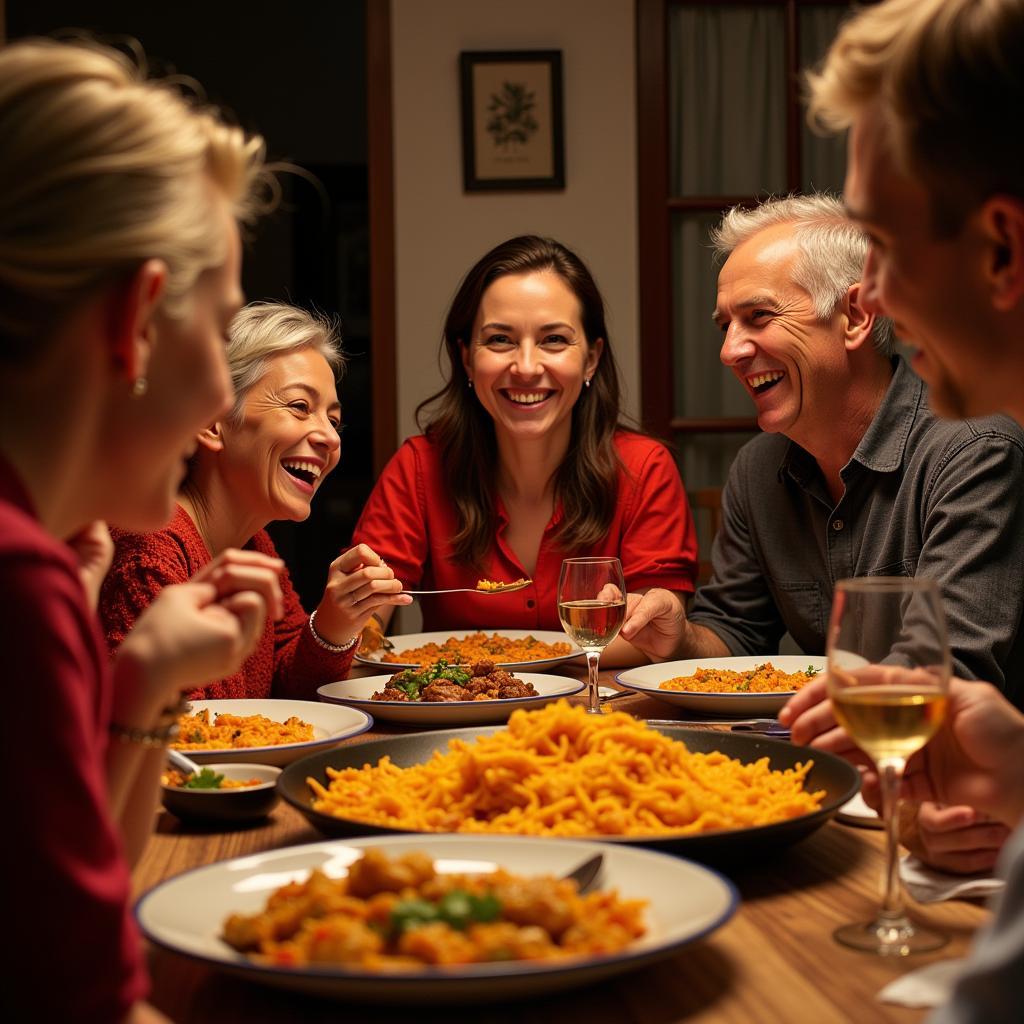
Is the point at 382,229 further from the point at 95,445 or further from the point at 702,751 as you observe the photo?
the point at 95,445

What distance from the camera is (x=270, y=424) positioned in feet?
8.71

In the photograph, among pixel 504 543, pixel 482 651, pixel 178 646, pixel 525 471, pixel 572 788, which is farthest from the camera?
pixel 525 471

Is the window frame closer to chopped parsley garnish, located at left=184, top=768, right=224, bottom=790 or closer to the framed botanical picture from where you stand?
the framed botanical picture

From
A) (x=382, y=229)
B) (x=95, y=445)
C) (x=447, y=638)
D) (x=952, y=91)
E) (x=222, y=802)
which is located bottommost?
(x=447, y=638)

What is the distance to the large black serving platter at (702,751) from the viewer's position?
112cm

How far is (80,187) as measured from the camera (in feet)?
2.99

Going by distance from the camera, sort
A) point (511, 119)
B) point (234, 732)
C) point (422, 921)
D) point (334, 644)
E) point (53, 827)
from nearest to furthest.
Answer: point (53, 827) < point (422, 921) < point (234, 732) < point (334, 644) < point (511, 119)

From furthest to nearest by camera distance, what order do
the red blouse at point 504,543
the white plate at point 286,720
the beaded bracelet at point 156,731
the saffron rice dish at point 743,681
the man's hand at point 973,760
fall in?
the red blouse at point 504,543, the saffron rice dish at point 743,681, the white plate at point 286,720, the man's hand at point 973,760, the beaded bracelet at point 156,731

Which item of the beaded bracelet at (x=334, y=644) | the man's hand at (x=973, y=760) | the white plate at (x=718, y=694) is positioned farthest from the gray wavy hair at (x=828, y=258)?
the man's hand at (x=973, y=760)

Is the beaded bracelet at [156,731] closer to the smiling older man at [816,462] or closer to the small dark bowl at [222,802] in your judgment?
the small dark bowl at [222,802]

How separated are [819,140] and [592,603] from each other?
11.6 feet

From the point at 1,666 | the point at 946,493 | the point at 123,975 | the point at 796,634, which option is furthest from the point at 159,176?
the point at 796,634

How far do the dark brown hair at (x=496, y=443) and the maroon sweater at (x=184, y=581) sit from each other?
637 mm

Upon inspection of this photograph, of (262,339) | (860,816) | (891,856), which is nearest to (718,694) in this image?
(860,816)
